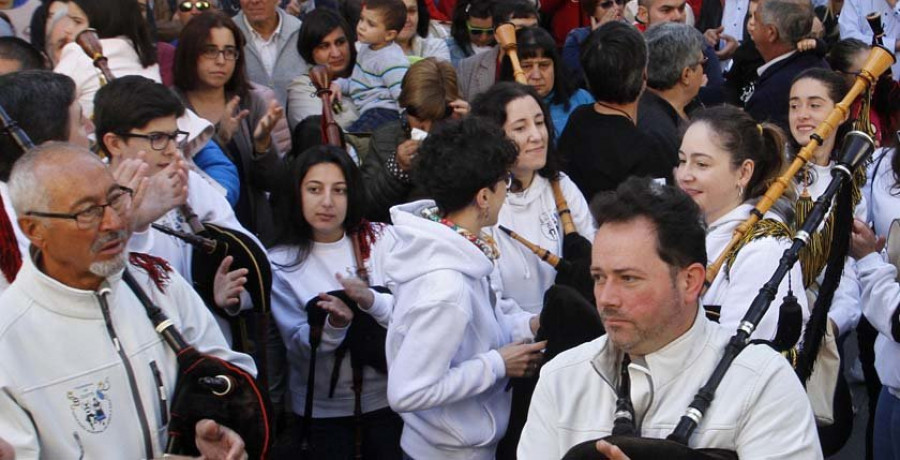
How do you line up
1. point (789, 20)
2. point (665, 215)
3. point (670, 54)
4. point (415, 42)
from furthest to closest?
point (415, 42) < point (789, 20) < point (670, 54) < point (665, 215)

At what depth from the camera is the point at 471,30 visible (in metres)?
8.05

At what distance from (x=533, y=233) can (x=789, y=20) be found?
3.18 meters

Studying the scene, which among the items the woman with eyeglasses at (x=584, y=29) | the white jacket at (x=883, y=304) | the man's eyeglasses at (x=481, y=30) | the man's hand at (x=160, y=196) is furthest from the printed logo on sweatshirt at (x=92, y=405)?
the man's eyeglasses at (x=481, y=30)

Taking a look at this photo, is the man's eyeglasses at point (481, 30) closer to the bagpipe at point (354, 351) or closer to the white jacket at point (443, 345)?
the bagpipe at point (354, 351)

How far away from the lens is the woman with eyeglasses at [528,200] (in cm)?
491

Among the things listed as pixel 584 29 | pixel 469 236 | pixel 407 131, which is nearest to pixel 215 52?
pixel 407 131

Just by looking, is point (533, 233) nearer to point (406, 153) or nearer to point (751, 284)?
point (406, 153)

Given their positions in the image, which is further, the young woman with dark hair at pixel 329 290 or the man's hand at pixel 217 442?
the young woman with dark hair at pixel 329 290

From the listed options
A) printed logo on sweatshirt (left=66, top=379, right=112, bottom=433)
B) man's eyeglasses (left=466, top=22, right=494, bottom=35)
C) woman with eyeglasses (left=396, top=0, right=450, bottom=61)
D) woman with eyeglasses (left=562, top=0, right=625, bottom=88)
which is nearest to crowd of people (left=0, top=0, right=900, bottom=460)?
printed logo on sweatshirt (left=66, top=379, right=112, bottom=433)

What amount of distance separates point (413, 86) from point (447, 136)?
1769 millimetres

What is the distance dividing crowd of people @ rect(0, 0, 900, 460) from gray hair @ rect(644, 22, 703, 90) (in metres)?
0.02

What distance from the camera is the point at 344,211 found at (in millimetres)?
5125

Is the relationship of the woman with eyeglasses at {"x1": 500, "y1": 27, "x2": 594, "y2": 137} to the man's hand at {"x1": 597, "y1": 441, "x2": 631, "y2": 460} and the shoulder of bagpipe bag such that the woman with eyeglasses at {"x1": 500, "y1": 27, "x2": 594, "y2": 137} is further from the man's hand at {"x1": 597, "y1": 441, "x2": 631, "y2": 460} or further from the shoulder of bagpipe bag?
the man's hand at {"x1": 597, "y1": 441, "x2": 631, "y2": 460}

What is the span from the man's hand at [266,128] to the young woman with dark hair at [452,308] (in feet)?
4.94
